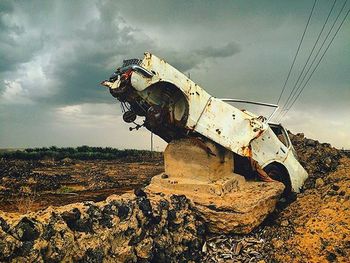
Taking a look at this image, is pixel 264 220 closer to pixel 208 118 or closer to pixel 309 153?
pixel 208 118

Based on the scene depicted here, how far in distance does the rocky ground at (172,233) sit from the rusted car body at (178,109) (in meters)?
1.76

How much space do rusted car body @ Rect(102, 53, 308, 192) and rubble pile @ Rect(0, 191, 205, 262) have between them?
175cm

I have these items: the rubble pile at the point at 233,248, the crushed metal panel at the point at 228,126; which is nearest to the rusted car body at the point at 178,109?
the crushed metal panel at the point at 228,126

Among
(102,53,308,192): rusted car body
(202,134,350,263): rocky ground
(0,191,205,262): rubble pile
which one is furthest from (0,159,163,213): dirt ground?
(202,134,350,263): rocky ground

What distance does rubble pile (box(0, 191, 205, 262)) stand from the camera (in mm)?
3906

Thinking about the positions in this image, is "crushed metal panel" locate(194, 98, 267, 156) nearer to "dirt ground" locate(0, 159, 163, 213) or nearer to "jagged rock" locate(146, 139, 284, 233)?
"jagged rock" locate(146, 139, 284, 233)

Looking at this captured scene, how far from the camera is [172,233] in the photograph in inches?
246

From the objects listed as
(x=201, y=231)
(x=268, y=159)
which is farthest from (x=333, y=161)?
(x=201, y=231)

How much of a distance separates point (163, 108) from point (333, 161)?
6809 millimetres

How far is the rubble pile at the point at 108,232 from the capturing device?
3.91 meters

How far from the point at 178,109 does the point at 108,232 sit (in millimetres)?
3705

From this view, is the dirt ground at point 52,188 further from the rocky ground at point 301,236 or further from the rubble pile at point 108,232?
the rocky ground at point 301,236

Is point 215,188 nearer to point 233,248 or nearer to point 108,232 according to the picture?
point 233,248

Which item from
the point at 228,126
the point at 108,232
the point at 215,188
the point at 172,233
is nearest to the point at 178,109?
the point at 228,126
